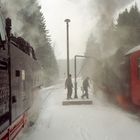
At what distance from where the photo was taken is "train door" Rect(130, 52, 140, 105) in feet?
49.5

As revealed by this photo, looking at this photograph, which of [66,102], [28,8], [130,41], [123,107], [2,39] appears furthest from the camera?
[28,8]

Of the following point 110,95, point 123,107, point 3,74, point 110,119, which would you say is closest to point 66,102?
point 110,95

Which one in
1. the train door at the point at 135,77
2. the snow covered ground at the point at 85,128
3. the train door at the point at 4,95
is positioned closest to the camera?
the train door at the point at 4,95

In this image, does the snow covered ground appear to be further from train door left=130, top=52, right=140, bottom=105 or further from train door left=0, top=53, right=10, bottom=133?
train door left=0, top=53, right=10, bottom=133

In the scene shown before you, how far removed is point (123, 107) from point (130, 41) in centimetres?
1050

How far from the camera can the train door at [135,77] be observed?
49.5 feet

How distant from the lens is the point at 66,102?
72.4ft

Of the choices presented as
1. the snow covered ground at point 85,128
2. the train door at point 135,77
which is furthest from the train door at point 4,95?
the train door at point 135,77

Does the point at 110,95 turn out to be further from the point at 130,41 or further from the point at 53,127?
the point at 53,127

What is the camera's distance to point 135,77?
15.6m

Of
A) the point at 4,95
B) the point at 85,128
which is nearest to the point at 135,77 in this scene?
the point at 85,128

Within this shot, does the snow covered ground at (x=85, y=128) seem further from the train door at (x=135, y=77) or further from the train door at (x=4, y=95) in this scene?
the train door at (x=4, y=95)

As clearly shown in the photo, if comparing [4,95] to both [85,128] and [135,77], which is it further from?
[135,77]

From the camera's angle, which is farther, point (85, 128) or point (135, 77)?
point (135, 77)
